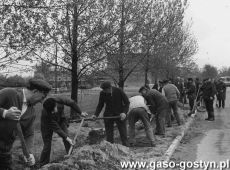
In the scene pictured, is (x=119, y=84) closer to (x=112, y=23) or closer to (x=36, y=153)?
(x=112, y=23)

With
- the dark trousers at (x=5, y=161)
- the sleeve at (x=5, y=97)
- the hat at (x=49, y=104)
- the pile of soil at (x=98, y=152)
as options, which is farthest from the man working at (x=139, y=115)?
the sleeve at (x=5, y=97)

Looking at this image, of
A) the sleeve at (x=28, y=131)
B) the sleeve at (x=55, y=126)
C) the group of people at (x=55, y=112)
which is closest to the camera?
the group of people at (x=55, y=112)

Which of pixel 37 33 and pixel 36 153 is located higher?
pixel 37 33

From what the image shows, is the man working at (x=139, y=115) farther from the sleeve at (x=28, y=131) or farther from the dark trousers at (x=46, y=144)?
the sleeve at (x=28, y=131)

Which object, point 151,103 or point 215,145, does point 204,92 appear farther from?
point 215,145

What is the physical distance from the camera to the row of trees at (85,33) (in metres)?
8.80

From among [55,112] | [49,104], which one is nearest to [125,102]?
[55,112]

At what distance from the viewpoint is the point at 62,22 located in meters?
11.6

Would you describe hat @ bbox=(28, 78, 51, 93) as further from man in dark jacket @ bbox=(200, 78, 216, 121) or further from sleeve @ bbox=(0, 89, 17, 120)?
man in dark jacket @ bbox=(200, 78, 216, 121)

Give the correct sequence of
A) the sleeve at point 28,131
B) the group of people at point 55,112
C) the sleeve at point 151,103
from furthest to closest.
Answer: the sleeve at point 151,103
the sleeve at point 28,131
the group of people at point 55,112

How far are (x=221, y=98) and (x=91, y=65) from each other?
1146 centimetres

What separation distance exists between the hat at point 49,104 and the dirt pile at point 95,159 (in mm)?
1009

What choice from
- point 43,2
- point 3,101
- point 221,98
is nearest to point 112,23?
point 43,2

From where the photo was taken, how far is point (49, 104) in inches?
285
